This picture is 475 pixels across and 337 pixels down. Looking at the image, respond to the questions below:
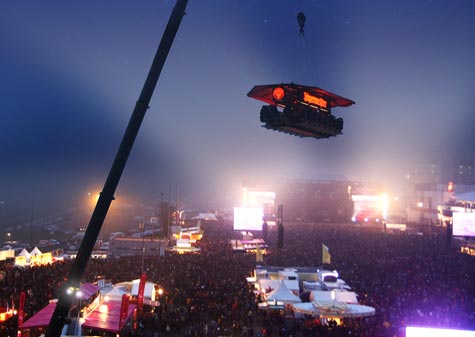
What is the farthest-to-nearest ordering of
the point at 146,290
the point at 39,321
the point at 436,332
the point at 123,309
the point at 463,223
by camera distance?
the point at 463,223 < the point at 146,290 < the point at 123,309 < the point at 39,321 < the point at 436,332

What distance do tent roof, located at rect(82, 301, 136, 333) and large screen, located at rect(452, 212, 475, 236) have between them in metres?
26.0

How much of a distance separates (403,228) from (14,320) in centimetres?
4915

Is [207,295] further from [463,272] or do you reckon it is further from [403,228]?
[403,228]

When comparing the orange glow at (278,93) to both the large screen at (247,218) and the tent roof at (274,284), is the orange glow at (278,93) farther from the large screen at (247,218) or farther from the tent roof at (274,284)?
the large screen at (247,218)

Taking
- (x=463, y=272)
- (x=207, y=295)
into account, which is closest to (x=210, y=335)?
(x=207, y=295)

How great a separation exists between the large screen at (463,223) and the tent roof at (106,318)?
26.0 m

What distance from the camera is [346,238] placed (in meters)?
38.2

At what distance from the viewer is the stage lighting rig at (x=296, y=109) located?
8.78 m

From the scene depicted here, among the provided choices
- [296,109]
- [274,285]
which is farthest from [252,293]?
[296,109]

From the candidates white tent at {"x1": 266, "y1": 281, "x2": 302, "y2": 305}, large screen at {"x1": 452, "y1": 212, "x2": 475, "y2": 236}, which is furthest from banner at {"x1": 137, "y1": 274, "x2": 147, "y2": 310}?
large screen at {"x1": 452, "y1": 212, "x2": 475, "y2": 236}

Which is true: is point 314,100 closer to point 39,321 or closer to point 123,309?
point 123,309

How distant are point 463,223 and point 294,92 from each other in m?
27.9

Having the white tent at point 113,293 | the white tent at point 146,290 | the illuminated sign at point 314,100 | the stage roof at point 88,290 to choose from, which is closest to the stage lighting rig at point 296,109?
the illuminated sign at point 314,100

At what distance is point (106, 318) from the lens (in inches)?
508
